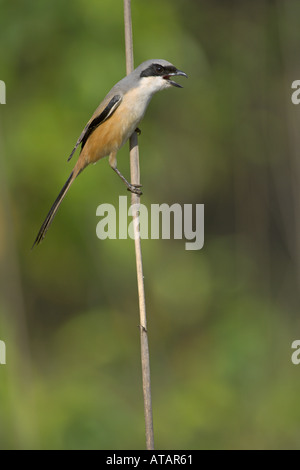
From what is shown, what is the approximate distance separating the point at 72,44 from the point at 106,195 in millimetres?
948

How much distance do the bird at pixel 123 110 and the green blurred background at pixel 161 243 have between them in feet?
3.13

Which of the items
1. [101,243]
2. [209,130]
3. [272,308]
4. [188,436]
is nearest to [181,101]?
[209,130]

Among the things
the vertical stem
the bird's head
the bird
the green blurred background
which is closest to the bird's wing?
the bird

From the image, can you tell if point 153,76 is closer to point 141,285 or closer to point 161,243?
point 141,285

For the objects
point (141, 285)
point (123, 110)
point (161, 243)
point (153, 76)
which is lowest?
point (141, 285)

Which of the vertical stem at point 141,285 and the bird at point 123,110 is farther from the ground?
the bird at point 123,110

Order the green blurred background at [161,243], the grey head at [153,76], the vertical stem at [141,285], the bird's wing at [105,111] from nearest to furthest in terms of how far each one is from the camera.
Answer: the vertical stem at [141,285], the grey head at [153,76], the bird's wing at [105,111], the green blurred background at [161,243]

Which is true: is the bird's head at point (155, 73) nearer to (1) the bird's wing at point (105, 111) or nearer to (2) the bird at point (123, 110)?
(2) the bird at point (123, 110)

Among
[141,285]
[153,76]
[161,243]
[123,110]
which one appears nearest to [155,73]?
[153,76]

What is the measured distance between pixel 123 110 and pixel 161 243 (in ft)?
6.78

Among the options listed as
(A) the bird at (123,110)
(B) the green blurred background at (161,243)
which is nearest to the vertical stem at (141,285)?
(A) the bird at (123,110)

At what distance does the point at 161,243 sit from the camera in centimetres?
456

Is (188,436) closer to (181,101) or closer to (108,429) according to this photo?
(108,429)

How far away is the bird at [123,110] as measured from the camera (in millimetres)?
2488
